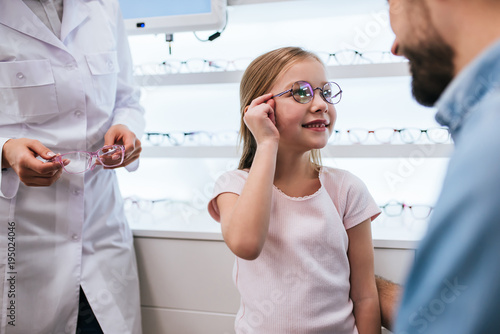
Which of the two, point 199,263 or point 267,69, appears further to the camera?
point 199,263

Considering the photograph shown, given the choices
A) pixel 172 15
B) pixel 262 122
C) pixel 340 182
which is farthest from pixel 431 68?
pixel 172 15

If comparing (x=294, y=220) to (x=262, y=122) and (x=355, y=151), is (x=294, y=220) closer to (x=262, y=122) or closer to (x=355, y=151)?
(x=262, y=122)

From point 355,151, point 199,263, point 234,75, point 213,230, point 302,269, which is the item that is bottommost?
point 199,263

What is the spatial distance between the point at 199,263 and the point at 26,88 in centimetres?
90

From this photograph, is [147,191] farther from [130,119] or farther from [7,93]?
[7,93]

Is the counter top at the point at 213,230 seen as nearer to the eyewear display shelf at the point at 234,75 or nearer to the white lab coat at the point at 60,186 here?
the white lab coat at the point at 60,186

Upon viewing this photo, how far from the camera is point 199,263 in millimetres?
1773

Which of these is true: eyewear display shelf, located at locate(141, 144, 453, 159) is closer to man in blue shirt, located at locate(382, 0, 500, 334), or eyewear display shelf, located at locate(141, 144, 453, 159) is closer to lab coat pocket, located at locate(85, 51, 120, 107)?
lab coat pocket, located at locate(85, 51, 120, 107)

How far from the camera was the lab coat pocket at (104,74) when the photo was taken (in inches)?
57.2

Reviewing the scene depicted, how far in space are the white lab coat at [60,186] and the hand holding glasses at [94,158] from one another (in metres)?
0.03

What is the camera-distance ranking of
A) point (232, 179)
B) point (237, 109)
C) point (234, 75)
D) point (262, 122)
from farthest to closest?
point (237, 109), point (234, 75), point (232, 179), point (262, 122)

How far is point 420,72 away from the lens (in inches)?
27.6

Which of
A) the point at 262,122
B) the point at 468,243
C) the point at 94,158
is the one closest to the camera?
the point at 468,243

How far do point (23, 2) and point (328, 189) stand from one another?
111 cm
